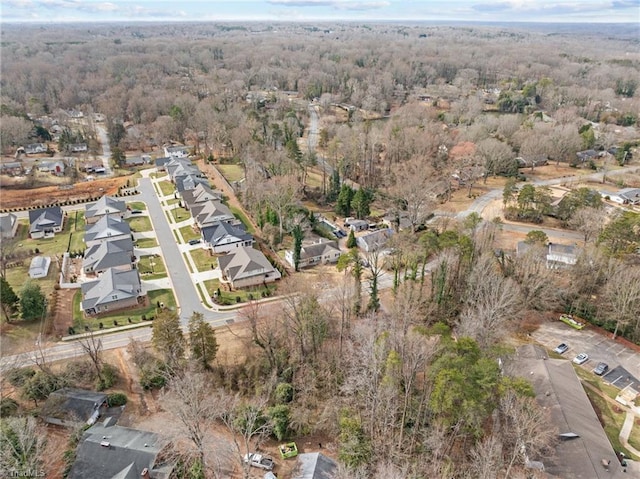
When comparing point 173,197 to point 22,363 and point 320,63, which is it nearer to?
point 22,363

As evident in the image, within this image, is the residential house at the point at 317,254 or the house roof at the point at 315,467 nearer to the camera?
the house roof at the point at 315,467

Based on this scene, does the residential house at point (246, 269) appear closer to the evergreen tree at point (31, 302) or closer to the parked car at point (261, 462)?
the evergreen tree at point (31, 302)

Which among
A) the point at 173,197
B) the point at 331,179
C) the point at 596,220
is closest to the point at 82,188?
the point at 173,197

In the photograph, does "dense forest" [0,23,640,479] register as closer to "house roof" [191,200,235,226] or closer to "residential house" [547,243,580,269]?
"residential house" [547,243,580,269]

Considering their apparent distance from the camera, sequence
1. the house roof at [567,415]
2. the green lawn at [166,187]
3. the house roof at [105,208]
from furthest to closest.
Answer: the green lawn at [166,187] < the house roof at [105,208] < the house roof at [567,415]

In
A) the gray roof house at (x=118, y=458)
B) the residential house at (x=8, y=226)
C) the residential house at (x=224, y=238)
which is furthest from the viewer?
the residential house at (x=8, y=226)

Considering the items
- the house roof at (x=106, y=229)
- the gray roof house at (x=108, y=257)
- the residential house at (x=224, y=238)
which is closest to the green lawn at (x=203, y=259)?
the residential house at (x=224, y=238)
